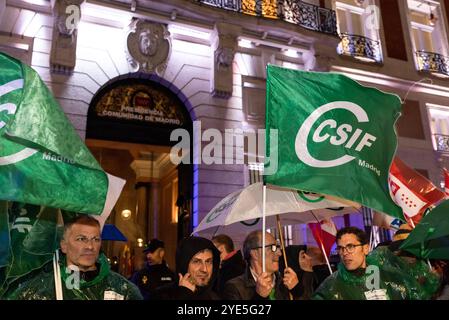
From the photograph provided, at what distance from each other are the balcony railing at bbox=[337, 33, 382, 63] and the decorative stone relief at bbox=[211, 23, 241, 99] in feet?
12.6

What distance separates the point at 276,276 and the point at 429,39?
13.9m

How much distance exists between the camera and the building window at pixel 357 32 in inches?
506

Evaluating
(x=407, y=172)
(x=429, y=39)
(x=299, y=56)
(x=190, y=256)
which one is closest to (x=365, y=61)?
(x=299, y=56)

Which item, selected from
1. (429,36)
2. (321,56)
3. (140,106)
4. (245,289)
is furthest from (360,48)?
(245,289)

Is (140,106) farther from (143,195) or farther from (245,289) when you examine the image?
(245,289)

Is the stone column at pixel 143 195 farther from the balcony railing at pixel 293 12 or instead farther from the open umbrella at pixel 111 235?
the open umbrella at pixel 111 235

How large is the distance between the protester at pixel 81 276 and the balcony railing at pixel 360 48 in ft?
36.2

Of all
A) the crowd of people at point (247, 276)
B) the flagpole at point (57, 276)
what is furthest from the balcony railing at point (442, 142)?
the flagpole at point (57, 276)

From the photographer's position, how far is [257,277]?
10.8 feet

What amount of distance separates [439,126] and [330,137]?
12.1 m

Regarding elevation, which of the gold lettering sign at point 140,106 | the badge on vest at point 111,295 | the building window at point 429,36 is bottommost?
the badge on vest at point 111,295

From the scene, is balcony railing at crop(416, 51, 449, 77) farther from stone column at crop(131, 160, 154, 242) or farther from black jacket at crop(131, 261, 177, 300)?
black jacket at crop(131, 261, 177, 300)

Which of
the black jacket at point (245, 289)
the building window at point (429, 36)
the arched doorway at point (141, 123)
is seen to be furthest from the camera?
the building window at point (429, 36)
